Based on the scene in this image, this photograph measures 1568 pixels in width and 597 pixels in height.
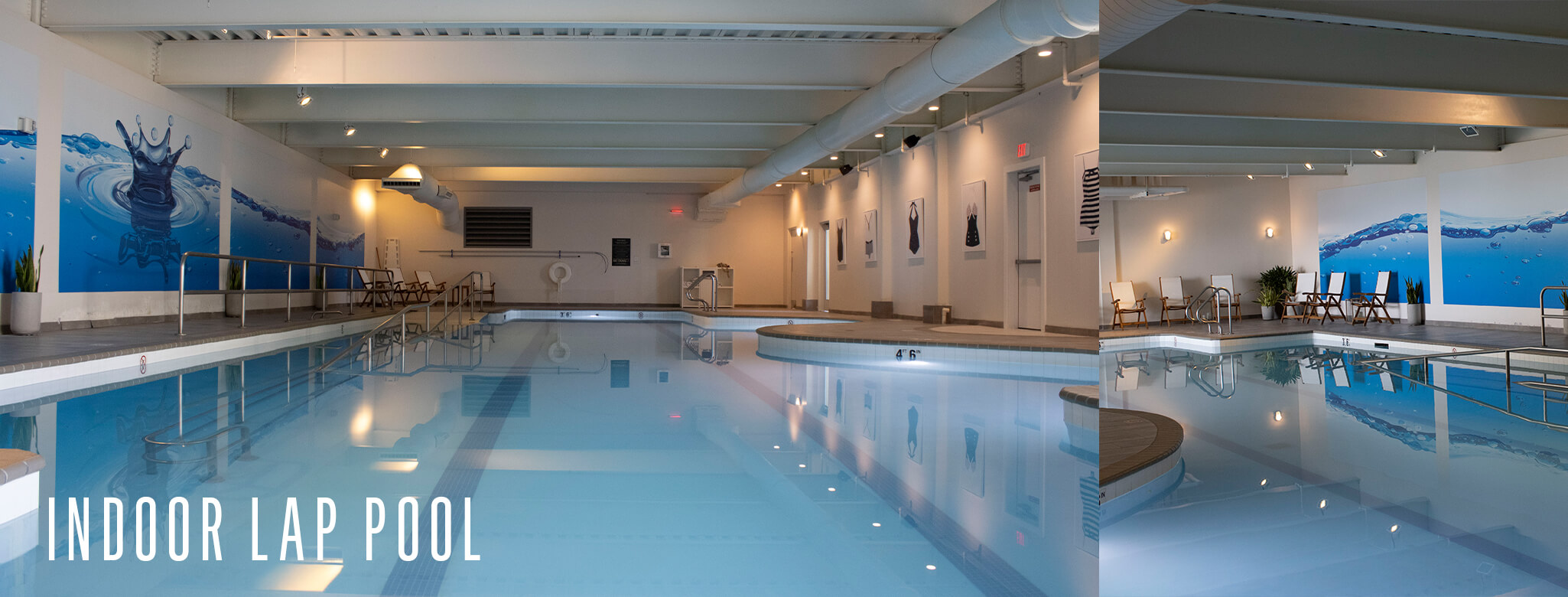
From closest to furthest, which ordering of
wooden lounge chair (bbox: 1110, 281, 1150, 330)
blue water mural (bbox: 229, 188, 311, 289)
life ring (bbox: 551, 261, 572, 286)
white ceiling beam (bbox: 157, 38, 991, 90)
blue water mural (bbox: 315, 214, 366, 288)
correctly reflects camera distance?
1. wooden lounge chair (bbox: 1110, 281, 1150, 330)
2. white ceiling beam (bbox: 157, 38, 991, 90)
3. blue water mural (bbox: 229, 188, 311, 289)
4. blue water mural (bbox: 315, 214, 366, 288)
5. life ring (bbox: 551, 261, 572, 286)

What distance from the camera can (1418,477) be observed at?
2.77m

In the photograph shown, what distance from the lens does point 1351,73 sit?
162 cm

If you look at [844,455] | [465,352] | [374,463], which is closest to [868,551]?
[844,455]

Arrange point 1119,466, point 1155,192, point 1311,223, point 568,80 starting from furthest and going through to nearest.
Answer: point 568,80 → point 1155,192 → point 1119,466 → point 1311,223

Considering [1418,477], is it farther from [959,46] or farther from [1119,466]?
[959,46]

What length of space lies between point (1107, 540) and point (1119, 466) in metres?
0.23

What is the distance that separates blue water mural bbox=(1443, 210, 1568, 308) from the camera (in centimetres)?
169

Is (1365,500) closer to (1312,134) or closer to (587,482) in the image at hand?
(1312,134)

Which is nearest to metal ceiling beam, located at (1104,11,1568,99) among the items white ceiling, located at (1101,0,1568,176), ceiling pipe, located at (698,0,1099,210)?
white ceiling, located at (1101,0,1568,176)

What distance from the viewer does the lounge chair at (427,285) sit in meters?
15.0

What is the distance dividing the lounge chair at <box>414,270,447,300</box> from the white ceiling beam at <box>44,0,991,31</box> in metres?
9.16

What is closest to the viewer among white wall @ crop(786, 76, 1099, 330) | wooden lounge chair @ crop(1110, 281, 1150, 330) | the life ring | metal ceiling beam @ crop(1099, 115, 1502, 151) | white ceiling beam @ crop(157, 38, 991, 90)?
metal ceiling beam @ crop(1099, 115, 1502, 151)

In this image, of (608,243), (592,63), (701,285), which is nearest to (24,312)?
(592,63)

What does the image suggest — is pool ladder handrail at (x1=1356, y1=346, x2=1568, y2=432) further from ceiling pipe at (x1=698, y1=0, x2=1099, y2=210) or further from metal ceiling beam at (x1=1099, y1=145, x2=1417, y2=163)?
ceiling pipe at (x1=698, y1=0, x2=1099, y2=210)
